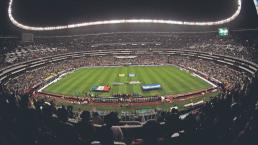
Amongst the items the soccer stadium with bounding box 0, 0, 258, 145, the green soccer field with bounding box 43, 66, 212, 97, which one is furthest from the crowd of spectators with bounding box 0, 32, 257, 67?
the green soccer field with bounding box 43, 66, 212, 97

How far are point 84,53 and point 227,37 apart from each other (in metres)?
48.0

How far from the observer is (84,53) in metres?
99.4

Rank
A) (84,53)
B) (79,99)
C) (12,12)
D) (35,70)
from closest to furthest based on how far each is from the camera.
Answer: (79,99) < (35,70) < (12,12) < (84,53)

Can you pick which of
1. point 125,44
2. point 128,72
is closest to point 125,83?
point 128,72

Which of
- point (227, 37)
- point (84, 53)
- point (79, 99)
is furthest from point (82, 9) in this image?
point (79, 99)

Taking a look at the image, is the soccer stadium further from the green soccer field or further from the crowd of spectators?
the crowd of spectators

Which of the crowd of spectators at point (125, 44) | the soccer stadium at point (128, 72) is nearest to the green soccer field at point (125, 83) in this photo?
the soccer stadium at point (128, 72)

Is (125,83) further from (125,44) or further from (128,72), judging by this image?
(125,44)

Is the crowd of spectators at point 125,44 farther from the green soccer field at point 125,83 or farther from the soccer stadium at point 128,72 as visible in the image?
the green soccer field at point 125,83

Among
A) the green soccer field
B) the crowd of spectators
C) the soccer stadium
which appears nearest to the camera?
the soccer stadium

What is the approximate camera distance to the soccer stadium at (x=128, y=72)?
9492mm

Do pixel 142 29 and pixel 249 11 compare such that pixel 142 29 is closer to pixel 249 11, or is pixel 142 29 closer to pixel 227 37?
pixel 227 37

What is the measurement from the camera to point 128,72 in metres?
71.2

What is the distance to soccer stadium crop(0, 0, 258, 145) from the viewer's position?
31.1 feet
